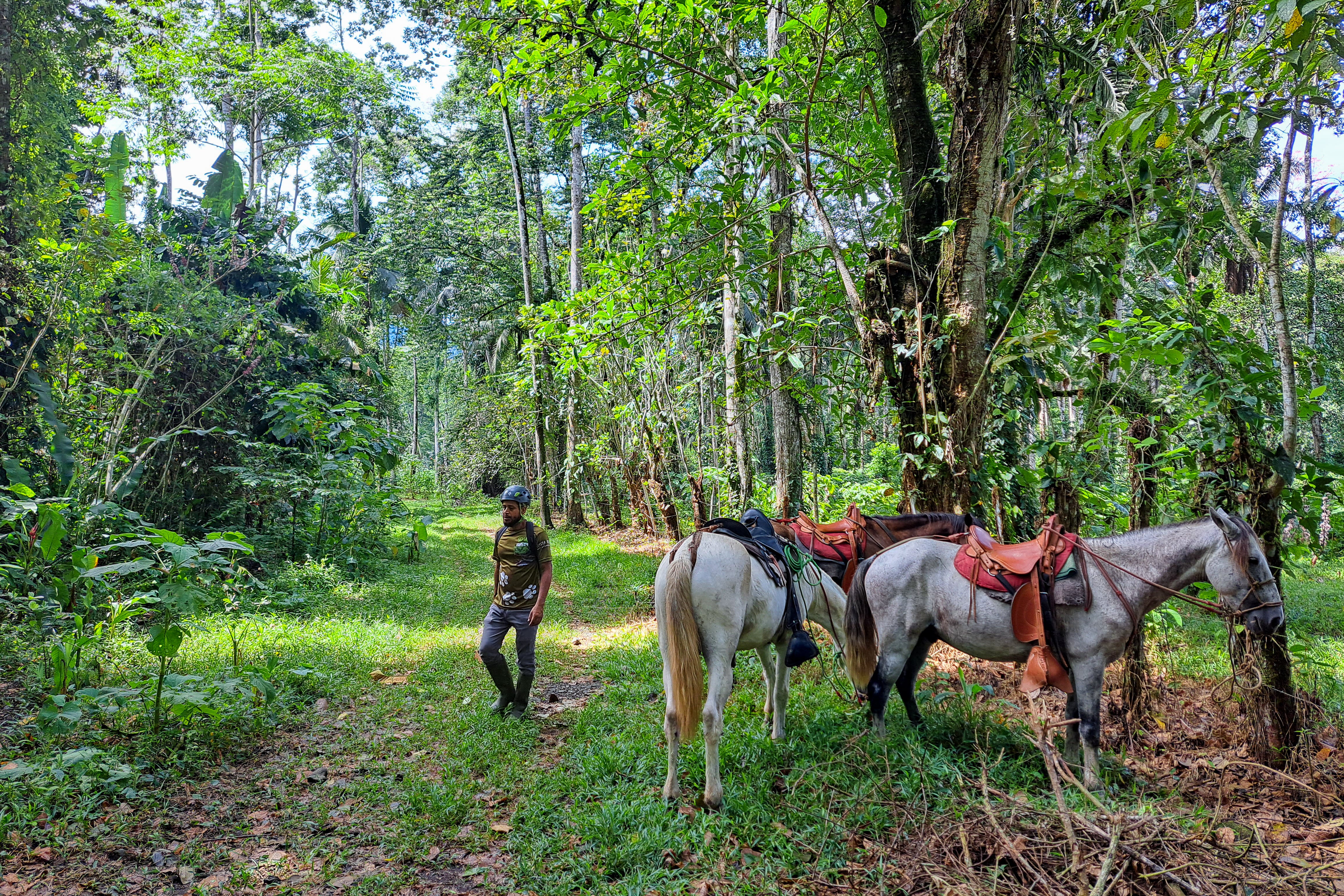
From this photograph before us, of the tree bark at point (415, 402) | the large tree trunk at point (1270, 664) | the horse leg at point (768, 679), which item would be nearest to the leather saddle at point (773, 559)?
the horse leg at point (768, 679)

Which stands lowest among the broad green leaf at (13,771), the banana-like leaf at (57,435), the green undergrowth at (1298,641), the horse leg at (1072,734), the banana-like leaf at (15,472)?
the green undergrowth at (1298,641)

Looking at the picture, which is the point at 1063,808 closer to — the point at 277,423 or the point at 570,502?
the point at 277,423

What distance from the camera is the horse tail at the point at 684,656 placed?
163 inches

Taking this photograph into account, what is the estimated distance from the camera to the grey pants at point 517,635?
5637 mm

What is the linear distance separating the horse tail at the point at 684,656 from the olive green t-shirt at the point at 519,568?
70.8 inches

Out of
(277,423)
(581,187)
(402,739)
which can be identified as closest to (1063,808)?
(402,739)

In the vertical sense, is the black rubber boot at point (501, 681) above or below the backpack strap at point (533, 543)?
below

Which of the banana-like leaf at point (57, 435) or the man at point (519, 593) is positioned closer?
the banana-like leaf at point (57, 435)

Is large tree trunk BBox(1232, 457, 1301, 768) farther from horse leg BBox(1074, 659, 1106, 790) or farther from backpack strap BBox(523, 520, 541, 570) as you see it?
backpack strap BBox(523, 520, 541, 570)

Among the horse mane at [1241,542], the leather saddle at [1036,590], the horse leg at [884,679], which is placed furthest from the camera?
the horse leg at [884,679]

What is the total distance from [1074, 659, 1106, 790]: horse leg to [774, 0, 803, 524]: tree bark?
437cm

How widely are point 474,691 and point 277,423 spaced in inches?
239

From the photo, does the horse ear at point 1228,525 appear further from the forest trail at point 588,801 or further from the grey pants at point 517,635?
the grey pants at point 517,635

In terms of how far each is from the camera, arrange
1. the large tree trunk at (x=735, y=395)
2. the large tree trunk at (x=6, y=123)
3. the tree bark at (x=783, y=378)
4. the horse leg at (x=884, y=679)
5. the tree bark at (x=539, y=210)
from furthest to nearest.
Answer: the tree bark at (x=539, y=210) → the large tree trunk at (x=735, y=395) → the tree bark at (x=783, y=378) → the large tree trunk at (x=6, y=123) → the horse leg at (x=884, y=679)
